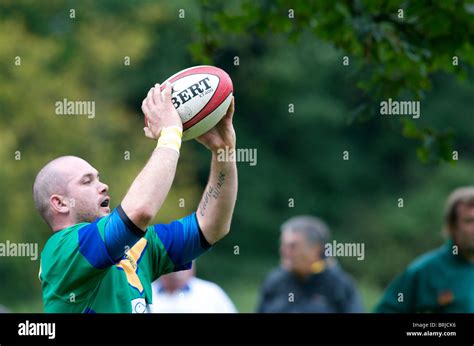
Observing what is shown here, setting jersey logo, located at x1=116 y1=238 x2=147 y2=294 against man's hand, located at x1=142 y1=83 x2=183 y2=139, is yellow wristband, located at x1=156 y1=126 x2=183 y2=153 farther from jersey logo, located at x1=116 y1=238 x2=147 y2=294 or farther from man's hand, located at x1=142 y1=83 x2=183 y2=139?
jersey logo, located at x1=116 y1=238 x2=147 y2=294

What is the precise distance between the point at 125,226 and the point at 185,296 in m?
4.52

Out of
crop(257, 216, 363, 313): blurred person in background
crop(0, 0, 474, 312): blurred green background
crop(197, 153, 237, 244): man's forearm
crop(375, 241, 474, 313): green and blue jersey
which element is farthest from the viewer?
crop(0, 0, 474, 312): blurred green background

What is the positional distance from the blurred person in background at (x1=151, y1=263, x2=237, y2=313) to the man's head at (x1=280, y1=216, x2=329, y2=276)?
66 centimetres

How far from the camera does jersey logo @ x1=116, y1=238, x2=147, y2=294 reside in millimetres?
5496

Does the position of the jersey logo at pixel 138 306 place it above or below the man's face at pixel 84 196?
below

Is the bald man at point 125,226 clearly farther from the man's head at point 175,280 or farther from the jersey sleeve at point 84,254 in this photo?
the man's head at point 175,280

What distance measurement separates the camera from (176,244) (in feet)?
18.8

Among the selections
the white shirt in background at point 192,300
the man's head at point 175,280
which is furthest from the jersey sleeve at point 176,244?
the man's head at point 175,280

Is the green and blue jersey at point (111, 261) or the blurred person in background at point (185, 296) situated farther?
the blurred person in background at point (185, 296)

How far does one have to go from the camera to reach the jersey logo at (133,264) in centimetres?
550

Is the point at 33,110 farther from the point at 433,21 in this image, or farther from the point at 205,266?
the point at 433,21

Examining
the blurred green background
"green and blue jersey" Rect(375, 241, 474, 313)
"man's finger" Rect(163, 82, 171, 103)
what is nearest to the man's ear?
"man's finger" Rect(163, 82, 171, 103)

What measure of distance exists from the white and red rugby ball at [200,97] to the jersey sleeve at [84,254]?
0.79 meters
